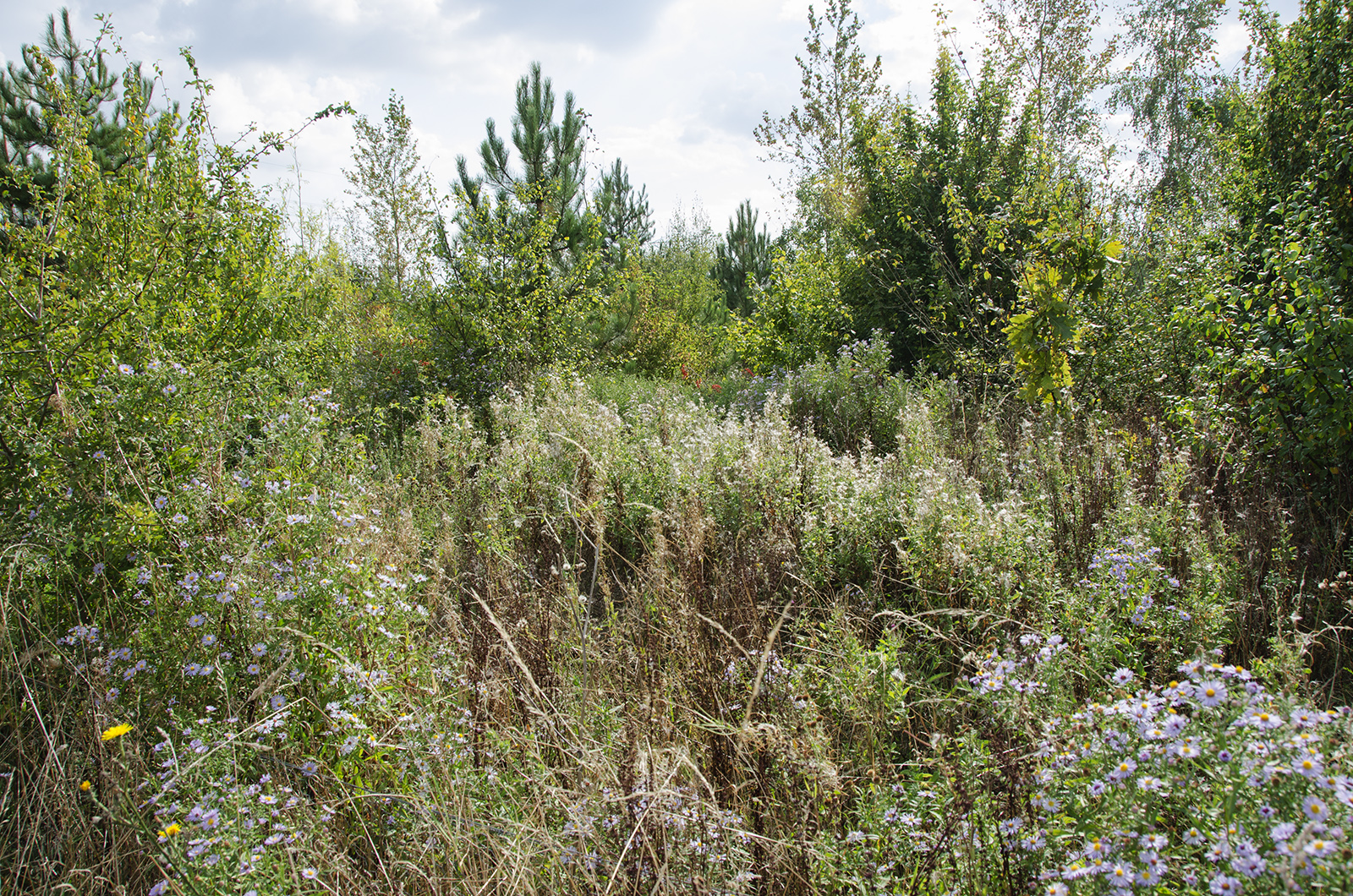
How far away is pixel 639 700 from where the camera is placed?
95.1 inches

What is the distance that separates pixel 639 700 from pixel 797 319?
8765mm

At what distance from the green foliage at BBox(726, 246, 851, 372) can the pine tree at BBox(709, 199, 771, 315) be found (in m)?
7.00

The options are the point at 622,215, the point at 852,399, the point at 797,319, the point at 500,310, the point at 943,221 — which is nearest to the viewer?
the point at 852,399

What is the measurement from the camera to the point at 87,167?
11.7ft

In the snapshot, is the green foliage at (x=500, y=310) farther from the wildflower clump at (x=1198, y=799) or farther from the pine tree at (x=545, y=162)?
the wildflower clump at (x=1198, y=799)

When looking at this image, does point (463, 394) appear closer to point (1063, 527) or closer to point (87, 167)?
point (87, 167)

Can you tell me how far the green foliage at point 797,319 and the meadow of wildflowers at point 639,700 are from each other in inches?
237

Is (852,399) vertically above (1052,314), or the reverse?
(1052,314)

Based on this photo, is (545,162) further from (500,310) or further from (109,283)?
(109,283)

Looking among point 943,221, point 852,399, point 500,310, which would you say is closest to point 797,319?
point 943,221

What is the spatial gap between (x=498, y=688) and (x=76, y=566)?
2.00m

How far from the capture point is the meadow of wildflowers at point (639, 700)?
1494 mm

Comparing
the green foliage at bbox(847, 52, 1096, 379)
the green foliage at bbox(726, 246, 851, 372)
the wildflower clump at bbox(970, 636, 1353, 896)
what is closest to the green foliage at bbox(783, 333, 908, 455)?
the green foliage at bbox(847, 52, 1096, 379)

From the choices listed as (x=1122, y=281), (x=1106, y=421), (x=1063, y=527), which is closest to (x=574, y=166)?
(x=1122, y=281)
